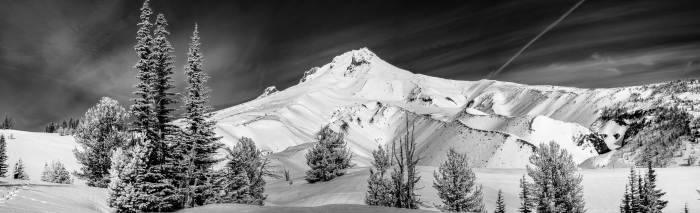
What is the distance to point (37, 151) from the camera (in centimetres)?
10112

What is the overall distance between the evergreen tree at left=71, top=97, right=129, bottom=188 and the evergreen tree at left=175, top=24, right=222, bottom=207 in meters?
9.47

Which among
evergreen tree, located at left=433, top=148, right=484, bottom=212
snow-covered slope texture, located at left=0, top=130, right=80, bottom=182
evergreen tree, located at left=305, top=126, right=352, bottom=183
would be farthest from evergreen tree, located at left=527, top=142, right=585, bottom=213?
snow-covered slope texture, located at left=0, top=130, right=80, bottom=182

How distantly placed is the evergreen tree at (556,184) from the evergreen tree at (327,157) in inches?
1066

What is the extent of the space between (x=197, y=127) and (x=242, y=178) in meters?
9.17

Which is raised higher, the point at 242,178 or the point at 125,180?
the point at 125,180

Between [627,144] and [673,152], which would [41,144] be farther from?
[627,144]

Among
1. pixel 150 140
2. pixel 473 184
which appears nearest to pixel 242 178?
pixel 150 140

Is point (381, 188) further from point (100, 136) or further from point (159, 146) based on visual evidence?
point (100, 136)

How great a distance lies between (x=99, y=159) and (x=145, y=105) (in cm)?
1511

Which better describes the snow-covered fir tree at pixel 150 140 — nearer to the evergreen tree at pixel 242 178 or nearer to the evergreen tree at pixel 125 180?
the evergreen tree at pixel 125 180

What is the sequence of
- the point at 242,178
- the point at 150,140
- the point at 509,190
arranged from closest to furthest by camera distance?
the point at 150,140 → the point at 242,178 → the point at 509,190

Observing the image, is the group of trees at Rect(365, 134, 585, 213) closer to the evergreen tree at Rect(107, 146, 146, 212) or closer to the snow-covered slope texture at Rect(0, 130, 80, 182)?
the evergreen tree at Rect(107, 146, 146, 212)

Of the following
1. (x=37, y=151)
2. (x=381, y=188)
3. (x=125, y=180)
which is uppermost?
(x=37, y=151)

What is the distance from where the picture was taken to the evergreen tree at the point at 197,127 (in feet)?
119
